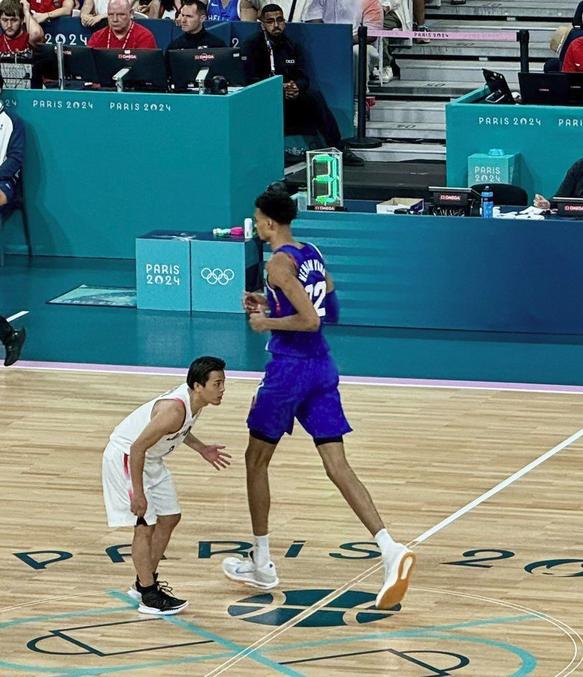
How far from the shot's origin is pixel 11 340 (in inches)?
511

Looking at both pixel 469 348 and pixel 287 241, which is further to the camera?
pixel 469 348

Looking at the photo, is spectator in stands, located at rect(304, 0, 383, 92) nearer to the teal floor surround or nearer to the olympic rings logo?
the olympic rings logo

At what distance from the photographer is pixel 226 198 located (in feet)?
51.9

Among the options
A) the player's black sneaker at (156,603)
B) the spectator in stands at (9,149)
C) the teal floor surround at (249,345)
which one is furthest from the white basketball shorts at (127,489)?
the spectator in stands at (9,149)

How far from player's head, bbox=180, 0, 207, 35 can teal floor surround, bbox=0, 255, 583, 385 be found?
3751 millimetres

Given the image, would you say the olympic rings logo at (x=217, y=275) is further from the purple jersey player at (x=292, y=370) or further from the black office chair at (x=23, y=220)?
the purple jersey player at (x=292, y=370)

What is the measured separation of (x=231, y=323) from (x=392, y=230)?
4.83 feet

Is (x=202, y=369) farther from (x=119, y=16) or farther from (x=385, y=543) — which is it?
(x=119, y=16)

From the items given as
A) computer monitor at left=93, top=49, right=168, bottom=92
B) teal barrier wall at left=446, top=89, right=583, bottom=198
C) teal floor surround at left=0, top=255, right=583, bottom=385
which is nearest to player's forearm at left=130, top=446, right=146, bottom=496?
teal floor surround at left=0, top=255, right=583, bottom=385

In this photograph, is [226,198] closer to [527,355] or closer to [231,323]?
[231,323]

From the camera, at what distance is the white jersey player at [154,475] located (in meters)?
8.02

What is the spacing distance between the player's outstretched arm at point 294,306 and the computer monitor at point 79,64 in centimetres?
896

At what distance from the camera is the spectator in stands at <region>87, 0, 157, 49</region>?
17.5m

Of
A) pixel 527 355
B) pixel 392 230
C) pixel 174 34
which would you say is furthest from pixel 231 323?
pixel 174 34
